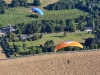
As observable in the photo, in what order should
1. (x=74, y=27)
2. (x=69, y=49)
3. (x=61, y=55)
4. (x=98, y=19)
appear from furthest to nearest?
(x=98, y=19)
(x=74, y=27)
(x=69, y=49)
(x=61, y=55)

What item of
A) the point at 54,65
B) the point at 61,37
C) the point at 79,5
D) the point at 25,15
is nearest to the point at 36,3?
the point at 25,15

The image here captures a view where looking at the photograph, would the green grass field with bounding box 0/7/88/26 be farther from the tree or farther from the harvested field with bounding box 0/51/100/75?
the harvested field with bounding box 0/51/100/75

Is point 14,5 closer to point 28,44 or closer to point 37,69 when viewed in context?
point 28,44

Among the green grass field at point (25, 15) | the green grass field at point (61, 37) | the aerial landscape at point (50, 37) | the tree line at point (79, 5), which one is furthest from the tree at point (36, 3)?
the green grass field at point (61, 37)

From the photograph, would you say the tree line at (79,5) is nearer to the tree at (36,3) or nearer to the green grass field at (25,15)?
the green grass field at (25,15)

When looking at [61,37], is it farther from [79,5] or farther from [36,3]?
[79,5]

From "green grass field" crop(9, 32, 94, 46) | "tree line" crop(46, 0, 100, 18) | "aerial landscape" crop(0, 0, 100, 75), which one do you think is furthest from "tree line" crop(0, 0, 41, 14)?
"green grass field" crop(9, 32, 94, 46)

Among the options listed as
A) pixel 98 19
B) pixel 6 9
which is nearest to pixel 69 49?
pixel 98 19
